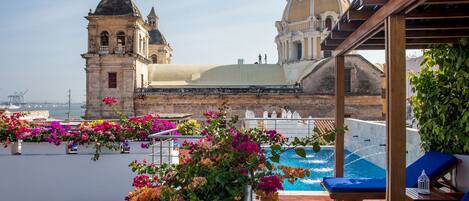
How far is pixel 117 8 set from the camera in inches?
1067

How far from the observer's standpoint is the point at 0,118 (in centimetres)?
678

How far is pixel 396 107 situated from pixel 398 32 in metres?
0.67

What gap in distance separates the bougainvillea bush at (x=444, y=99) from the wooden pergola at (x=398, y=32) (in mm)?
328

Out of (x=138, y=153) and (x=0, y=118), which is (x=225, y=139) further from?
(x=0, y=118)

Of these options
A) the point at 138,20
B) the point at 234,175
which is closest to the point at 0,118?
the point at 234,175

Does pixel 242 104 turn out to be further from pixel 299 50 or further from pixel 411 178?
pixel 411 178

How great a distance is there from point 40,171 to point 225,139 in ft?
12.4

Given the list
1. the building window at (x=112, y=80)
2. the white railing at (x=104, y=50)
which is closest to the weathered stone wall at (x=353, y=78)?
the building window at (x=112, y=80)

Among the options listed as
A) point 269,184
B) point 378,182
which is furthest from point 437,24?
point 269,184

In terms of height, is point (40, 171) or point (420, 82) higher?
point (420, 82)

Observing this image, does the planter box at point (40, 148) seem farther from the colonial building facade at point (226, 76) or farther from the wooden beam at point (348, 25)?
the colonial building facade at point (226, 76)

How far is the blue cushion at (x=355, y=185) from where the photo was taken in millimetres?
5422

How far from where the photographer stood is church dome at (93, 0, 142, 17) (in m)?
26.9

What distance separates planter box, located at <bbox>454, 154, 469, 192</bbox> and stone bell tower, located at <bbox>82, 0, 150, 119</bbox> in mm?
23503
